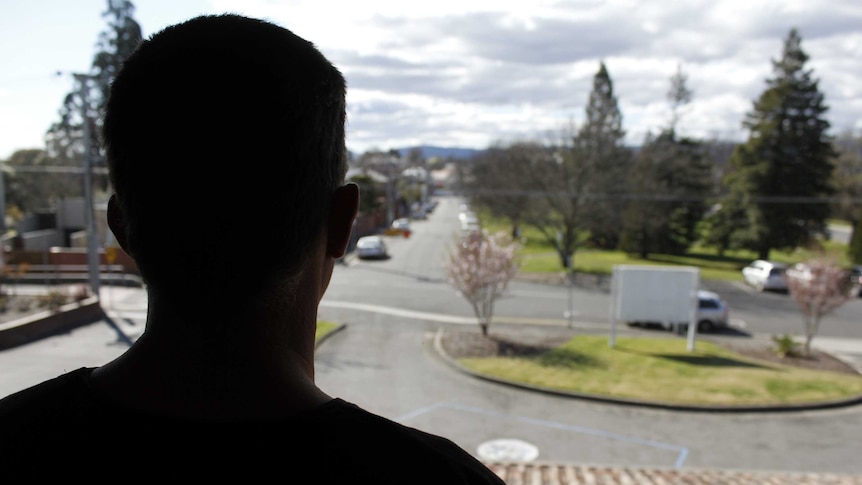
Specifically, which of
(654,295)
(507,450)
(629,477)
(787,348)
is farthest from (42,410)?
(787,348)

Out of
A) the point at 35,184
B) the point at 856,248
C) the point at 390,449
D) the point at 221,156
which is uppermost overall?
the point at 221,156

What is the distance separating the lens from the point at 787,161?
42.4 m

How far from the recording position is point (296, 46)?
1.22 m

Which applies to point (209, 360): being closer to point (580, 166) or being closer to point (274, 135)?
point (274, 135)

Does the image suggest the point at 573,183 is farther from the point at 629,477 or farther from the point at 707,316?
the point at 629,477

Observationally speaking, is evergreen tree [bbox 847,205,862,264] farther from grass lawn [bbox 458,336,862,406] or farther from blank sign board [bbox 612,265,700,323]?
blank sign board [bbox 612,265,700,323]

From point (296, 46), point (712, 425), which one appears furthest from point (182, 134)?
point (712, 425)

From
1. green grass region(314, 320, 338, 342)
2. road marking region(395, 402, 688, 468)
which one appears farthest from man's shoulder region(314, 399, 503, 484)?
green grass region(314, 320, 338, 342)

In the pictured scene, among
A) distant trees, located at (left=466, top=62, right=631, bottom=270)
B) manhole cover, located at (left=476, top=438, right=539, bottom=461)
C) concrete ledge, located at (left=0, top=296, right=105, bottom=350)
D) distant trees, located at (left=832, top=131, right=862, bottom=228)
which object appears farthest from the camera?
distant trees, located at (left=832, top=131, right=862, bottom=228)

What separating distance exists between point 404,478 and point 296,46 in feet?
2.52

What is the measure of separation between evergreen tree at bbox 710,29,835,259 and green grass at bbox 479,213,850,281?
6.36ft

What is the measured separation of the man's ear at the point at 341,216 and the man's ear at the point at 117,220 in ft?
1.24

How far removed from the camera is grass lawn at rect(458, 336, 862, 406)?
16562mm

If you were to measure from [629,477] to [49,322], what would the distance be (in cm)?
1128
